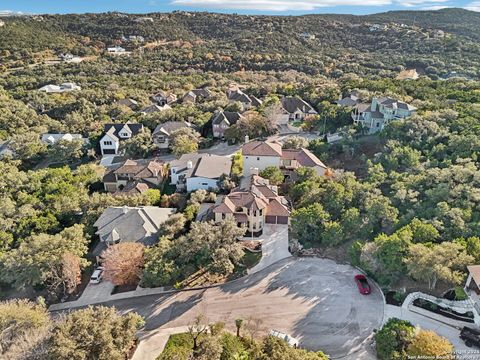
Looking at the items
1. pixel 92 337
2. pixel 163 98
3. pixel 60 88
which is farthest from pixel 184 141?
pixel 60 88

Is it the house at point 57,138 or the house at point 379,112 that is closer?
the house at point 379,112

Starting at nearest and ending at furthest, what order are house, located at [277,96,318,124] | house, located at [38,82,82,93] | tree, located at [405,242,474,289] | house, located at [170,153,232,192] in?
1. tree, located at [405,242,474,289]
2. house, located at [170,153,232,192]
3. house, located at [277,96,318,124]
4. house, located at [38,82,82,93]

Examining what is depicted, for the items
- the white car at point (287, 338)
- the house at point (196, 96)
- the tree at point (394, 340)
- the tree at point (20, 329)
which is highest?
the house at point (196, 96)

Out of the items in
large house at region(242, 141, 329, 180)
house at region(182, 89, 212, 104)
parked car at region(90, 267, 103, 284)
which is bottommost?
parked car at region(90, 267, 103, 284)

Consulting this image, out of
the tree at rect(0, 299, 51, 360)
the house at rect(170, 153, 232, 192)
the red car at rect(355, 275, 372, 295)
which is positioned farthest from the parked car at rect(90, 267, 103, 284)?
the red car at rect(355, 275, 372, 295)

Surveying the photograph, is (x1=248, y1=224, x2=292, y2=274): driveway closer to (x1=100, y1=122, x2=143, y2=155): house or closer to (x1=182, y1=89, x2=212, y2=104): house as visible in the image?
(x1=100, y1=122, x2=143, y2=155): house

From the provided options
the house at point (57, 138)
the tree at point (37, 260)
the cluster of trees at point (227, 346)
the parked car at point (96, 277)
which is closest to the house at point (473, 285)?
the cluster of trees at point (227, 346)

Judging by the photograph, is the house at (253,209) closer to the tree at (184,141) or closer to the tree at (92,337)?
the tree at (92,337)
